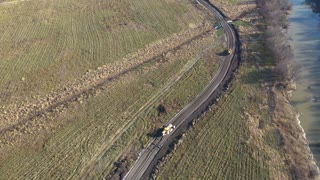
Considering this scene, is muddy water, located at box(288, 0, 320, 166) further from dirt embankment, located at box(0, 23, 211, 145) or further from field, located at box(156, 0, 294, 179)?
dirt embankment, located at box(0, 23, 211, 145)

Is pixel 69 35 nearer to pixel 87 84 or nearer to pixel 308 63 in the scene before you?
pixel 87 84

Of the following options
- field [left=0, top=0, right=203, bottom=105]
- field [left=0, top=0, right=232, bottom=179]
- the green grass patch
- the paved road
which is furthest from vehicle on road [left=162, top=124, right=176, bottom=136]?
the green grass patch

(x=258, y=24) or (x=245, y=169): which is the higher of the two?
(x=258, y=24)

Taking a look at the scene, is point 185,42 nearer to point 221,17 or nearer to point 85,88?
point 221,17

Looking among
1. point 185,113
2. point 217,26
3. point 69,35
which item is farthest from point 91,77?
point 217,26

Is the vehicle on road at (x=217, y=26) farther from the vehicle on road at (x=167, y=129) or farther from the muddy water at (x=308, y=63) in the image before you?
the vehicle on road at (x=167, y=129)

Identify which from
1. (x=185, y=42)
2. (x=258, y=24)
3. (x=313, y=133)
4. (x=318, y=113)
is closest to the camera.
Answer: (x=313, y=133)

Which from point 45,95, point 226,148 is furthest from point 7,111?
point 226,148
